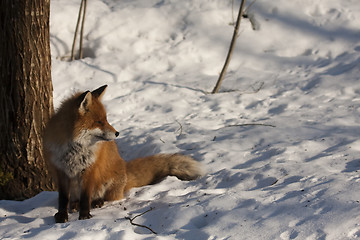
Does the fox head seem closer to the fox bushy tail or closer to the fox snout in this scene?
the fox snout

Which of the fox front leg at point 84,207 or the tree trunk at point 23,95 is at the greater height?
the tree trunk at point 23,95

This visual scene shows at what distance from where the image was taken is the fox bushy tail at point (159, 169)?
4.38 m

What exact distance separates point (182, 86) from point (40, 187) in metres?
3.83

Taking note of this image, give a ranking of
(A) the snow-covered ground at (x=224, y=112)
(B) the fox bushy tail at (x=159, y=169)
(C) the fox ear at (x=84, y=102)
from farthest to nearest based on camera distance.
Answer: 1. (B) the fox bushy tail at (x=159, y=169)
2. (C) the fox ear at (x=84, y=102)
3. (A) the snow-covered ground at (x=224, y=112)

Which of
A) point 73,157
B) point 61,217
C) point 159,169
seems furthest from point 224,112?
point 61,217

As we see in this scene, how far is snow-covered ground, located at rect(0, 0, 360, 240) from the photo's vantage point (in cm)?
306

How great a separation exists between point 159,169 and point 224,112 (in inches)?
92.1

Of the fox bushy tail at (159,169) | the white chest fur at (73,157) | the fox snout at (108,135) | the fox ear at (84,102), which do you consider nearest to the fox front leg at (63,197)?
the white chest fur at (73,157)

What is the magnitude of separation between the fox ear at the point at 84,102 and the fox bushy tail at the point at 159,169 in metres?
1.12

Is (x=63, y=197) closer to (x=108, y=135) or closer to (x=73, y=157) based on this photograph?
(x=73, y=157)

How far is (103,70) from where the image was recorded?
26.0 feet

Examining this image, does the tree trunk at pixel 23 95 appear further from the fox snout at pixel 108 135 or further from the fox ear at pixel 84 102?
the fox snout at pixel 108 135

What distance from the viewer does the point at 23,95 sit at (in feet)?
13.7

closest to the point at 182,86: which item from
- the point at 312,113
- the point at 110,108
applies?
the point at 110,108
